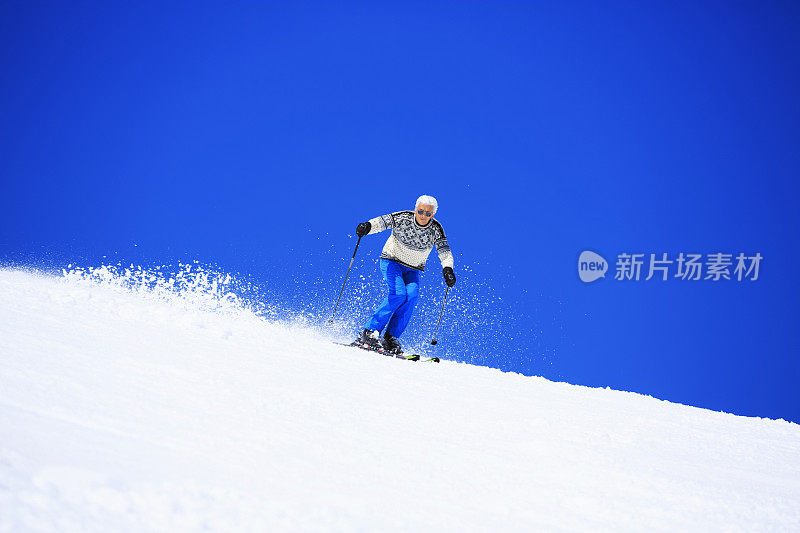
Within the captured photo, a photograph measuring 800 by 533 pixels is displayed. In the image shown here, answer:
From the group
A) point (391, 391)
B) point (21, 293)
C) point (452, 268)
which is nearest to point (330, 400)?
point (391, 391)

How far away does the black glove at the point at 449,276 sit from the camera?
21.4 feet

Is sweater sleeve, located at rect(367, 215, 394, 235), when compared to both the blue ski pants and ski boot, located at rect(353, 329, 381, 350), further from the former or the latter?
ski boot, located at rect(353, 329, 381, 350)

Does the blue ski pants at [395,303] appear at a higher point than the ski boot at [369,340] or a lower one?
higher

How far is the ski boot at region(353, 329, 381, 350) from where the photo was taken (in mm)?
6188

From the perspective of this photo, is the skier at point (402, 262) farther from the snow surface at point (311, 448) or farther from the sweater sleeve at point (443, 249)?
the snow surface at point (311, 448)

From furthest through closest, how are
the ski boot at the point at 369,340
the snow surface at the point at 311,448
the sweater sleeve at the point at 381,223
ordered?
the sweater sleeve at the point at 381,223, the ski boot at the point at 369,340, the snow surface at the point at 311,448

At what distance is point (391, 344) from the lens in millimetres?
6254

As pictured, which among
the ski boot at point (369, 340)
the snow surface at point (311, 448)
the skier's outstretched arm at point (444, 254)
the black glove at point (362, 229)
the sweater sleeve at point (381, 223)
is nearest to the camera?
the snow surface at point (311, 448)

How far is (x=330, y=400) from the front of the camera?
9.32ft

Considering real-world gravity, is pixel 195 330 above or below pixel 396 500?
above

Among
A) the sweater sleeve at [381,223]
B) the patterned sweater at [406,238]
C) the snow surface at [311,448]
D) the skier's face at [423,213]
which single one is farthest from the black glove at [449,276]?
the snow surface at [311,448]

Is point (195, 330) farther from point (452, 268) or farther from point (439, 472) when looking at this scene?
point (452, 268)

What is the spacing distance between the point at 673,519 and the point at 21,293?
4846 mm

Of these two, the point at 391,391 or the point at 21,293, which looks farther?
the point at 21,293
